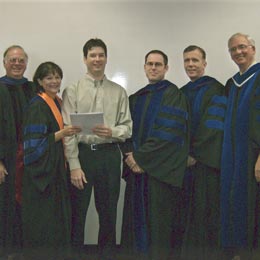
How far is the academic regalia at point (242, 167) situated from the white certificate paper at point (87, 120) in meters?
1.01

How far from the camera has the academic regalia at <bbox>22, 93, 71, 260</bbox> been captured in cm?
296

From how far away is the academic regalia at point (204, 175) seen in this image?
10.1 feet

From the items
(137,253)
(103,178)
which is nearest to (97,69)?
(103,178)

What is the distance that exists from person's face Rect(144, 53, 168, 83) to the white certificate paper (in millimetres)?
596

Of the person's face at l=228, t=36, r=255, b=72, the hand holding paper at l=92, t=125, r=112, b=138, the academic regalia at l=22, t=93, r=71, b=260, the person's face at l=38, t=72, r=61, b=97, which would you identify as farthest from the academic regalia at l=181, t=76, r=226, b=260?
the person's face at l=38, t=72, r=61, b=97

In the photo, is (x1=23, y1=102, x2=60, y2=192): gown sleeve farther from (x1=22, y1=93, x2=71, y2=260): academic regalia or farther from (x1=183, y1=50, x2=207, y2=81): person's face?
(x1=183, y1=50, x2=207, y2=81): person's face

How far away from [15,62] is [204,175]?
5.99 feet

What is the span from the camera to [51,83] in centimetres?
304

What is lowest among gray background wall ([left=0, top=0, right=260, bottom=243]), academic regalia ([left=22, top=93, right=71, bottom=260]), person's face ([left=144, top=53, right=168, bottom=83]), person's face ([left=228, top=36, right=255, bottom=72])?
academic regalia ([left=22, top=93, right=71, bottom=260])

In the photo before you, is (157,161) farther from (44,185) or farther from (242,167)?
(44,185)

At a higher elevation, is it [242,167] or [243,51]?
[243,51]

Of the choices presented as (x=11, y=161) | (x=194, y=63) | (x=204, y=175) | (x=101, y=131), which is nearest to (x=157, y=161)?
(x=204, y=175)

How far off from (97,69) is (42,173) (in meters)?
0.91

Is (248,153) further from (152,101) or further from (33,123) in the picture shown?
(33,123)
